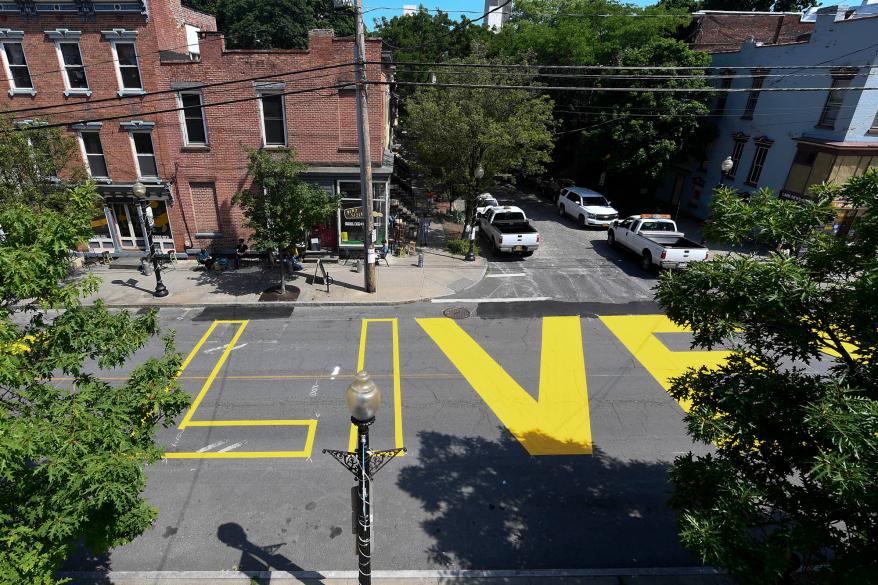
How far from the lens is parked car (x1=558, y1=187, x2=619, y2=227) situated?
84.7 feet

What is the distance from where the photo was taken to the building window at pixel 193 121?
17641mm

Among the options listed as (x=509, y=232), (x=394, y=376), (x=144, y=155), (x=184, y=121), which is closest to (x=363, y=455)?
(x=394, y=376)

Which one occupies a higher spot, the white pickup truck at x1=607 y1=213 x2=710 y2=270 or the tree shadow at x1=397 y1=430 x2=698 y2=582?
the white pickup truck at x1=607 y1=213 x2=710 y2=270

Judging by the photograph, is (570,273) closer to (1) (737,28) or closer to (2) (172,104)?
(2) (172,104)

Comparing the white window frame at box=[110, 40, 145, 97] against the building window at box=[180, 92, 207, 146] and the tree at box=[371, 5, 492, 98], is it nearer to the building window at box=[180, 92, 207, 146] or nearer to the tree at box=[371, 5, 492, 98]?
the building window at box=[180, 92, 207, 146]

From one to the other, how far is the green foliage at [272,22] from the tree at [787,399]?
2846 inches

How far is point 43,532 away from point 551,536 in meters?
6.54

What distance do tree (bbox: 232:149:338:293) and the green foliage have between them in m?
59.7

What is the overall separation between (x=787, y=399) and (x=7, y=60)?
79.5 ft

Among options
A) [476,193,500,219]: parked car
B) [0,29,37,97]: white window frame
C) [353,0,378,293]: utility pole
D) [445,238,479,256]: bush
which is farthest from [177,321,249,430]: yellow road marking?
[476,193,500,219]: parked car

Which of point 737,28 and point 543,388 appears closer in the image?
point 543,388

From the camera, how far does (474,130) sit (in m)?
19.7

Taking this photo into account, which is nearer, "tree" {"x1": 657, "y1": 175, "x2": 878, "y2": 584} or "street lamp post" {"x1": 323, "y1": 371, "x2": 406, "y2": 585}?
"tree" {"x1": 657, "y1": 175, "x2": 878, "y2": 584}

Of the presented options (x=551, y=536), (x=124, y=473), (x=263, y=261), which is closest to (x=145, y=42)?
(x=263, y=261)
